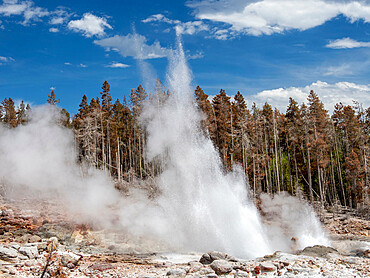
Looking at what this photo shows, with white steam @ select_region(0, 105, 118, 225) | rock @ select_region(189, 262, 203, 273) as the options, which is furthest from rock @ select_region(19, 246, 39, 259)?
white steam @ select_region(0, 105, 118, 225)

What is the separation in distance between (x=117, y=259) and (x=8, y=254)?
406cm

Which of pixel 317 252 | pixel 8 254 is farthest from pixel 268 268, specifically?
pixel 8 254

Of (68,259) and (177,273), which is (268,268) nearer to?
(177,273)

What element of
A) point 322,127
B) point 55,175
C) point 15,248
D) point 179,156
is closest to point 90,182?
point 55,175

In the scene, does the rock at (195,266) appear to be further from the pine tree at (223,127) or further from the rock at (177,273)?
the pine tree at (223,127)

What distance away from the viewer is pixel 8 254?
34.1ft

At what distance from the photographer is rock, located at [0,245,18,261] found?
33.8ft

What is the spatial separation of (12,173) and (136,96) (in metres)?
23.1

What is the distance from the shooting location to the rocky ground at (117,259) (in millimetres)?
10117

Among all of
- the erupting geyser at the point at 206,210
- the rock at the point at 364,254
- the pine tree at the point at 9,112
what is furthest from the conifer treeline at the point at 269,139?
the rock at the point at 364,254

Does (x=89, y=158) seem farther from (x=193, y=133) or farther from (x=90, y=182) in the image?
(x=193, y=133)

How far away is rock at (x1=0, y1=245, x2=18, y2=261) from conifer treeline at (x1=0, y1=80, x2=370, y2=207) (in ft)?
51.8

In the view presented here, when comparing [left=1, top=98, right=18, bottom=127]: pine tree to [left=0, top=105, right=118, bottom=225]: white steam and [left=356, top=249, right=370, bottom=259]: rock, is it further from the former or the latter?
[left=356, top=249, right=370, bottom=259]: rock

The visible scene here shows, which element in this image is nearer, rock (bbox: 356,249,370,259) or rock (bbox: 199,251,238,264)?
rock (bbox: 199,251,238,264)
